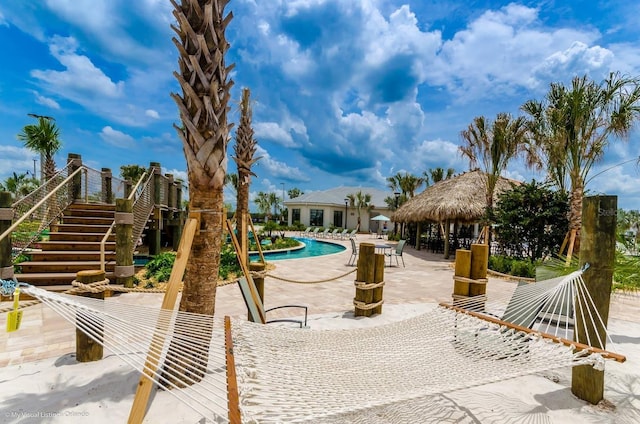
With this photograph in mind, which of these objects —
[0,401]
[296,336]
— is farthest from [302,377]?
[0,401]

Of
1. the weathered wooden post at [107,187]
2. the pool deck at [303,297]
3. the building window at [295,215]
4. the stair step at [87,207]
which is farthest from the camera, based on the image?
the building window at [295,215]

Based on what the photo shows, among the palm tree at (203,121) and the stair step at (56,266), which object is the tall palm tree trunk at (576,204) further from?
the stair step at (56,266)

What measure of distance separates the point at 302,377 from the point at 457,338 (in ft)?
5.81

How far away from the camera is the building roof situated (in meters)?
30.8

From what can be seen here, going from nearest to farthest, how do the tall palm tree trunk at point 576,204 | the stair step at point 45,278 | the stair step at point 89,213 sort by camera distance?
the stair step at point 45,278
the stair step at point 89,213
the tall palm tree trunk at point 576,204

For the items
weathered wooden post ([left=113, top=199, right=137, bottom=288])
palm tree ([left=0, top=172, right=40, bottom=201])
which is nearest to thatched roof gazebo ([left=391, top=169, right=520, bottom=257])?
weathered wooden post ([left=113, top=199, right=137, bottom=288])

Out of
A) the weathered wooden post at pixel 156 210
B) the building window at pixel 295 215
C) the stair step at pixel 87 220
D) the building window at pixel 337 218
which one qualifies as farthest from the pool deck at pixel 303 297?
the building window at pixel 295 215

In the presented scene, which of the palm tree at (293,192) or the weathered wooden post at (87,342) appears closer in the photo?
the weathered wooden post at (87,342)

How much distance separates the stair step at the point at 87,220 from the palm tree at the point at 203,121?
6214 mm

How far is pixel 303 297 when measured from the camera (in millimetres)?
5953

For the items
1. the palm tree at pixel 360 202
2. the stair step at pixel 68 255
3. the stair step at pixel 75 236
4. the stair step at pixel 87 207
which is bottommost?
the stair step at pixel 68 255

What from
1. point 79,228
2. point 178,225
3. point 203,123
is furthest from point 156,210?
point 203,123

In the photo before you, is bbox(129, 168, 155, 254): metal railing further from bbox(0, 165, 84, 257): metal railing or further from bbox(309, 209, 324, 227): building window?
bbox(309, 209, 324, 227): building window

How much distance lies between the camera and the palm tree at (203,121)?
7.77 feet
